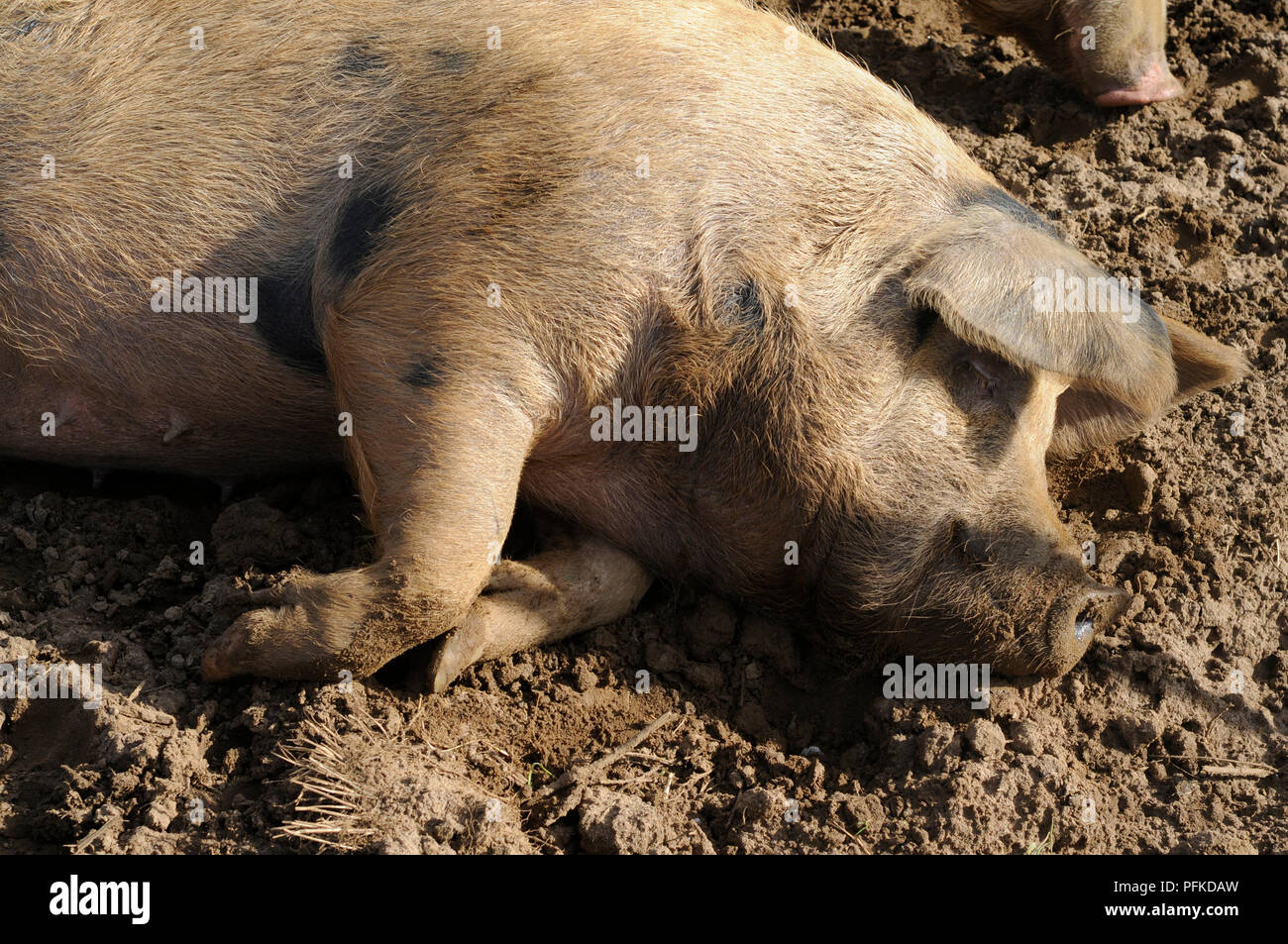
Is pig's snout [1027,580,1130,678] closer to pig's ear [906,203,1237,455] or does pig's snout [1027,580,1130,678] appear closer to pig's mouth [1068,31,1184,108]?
pig's ear [906,203,1237,455]

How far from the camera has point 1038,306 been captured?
12.3ft

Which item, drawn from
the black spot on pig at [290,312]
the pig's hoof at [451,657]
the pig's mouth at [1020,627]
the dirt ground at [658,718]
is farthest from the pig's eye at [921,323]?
the black spot on pig at [290,312]

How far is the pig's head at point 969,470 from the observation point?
3.81m

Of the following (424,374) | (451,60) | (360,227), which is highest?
(451,60)

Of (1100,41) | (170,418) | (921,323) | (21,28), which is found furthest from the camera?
(1100,41)

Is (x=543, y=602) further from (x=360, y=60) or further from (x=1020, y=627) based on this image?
(x=360, y=60)

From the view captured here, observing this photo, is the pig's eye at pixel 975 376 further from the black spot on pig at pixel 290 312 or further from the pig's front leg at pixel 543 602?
the black spot on pig at pixel 290 312

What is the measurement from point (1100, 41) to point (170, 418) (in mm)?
4440

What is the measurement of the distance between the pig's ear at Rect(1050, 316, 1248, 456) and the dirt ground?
0.24 meters

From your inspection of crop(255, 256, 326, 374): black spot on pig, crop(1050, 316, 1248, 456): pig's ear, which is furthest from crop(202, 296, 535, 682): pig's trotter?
crop(1050, 316, 1248, 456): pig's ear

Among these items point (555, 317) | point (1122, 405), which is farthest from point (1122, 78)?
point (555, 317)

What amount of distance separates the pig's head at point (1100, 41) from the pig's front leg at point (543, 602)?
3525 millimetres

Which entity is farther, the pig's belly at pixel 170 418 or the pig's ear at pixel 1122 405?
the pig's ear at pixel 1122 405

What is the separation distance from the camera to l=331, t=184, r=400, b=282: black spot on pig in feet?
12.8
